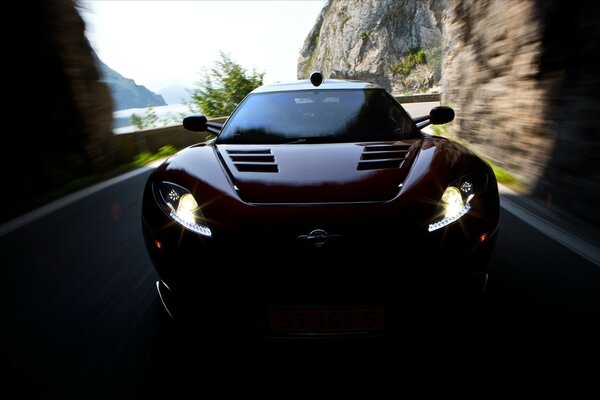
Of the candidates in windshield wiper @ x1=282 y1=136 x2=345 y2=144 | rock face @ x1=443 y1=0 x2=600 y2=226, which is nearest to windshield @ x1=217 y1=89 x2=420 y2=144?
windshield wiper @ x1=282 y1=136 x2=345 y2=144

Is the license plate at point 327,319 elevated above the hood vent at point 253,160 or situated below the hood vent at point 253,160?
below

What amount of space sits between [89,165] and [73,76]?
4.69 ft

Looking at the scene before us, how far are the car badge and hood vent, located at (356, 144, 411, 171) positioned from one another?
55cm

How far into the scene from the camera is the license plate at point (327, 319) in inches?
65.8

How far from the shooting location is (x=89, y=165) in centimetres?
729

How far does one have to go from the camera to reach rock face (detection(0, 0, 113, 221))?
5.96m

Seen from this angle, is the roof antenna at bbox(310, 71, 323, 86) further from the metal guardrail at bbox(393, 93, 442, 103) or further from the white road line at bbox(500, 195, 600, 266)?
the metal guardrail at bbox(393, 93, 442, 103)

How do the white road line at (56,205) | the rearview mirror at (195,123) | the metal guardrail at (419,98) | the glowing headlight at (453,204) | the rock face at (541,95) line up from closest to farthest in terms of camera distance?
the glowing headlight at (453,204), the rearview mirror at (195,123), the rock face at (541,95), the white road line at (56,205), the metal guardrail at (419,98)

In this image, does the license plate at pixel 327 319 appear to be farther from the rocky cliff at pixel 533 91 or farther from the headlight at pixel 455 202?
the rocky cliff at pixel 533 91

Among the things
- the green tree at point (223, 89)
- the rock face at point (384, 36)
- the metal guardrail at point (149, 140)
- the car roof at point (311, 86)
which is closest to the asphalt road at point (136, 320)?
the car roof at point (311, 86)

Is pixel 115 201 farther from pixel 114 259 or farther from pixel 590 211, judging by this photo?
pixel 590 211

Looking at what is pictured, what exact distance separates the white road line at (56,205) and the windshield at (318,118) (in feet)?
9.32

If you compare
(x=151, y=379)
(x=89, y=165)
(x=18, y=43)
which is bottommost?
(x=89, y=165)

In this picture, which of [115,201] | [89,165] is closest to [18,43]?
[89,165]
